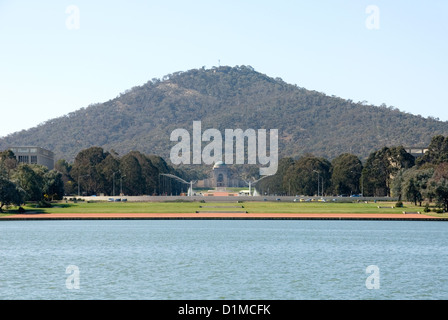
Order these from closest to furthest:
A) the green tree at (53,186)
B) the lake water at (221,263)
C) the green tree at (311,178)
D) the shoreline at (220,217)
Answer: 1. the lake water at (221,263)
2. the shoreline at (220,217)
3. the green tree at (53,186)
4. the green tree at (311,178)

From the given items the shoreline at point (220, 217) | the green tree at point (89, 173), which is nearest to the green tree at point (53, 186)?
the green tree at point (89, 173)

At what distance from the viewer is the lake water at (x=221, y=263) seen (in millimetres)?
39188

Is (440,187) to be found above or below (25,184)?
below

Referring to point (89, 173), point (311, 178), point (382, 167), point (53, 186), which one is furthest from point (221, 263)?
point (89, 173)

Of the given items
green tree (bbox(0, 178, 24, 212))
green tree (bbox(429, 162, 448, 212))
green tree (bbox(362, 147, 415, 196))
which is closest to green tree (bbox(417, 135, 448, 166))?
green tree (bbox(362, 147, 415, 196))

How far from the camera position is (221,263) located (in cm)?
5131

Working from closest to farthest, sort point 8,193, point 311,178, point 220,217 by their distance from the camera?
point 220,217, point 8,193, point 311,178

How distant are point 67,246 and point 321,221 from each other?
50.0 meters

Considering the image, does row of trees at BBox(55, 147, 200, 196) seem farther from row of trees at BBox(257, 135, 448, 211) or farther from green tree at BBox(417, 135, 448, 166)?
green tree at BBox(417, 135, 448, 166)

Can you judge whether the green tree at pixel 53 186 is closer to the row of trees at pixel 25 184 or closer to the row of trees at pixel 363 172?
the row of trees at pixel 25 184

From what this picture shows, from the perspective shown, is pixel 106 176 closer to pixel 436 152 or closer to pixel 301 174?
pixel 301 174

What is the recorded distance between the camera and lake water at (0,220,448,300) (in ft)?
129

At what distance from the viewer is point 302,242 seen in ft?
224

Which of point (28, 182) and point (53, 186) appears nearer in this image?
point (28, 182)
